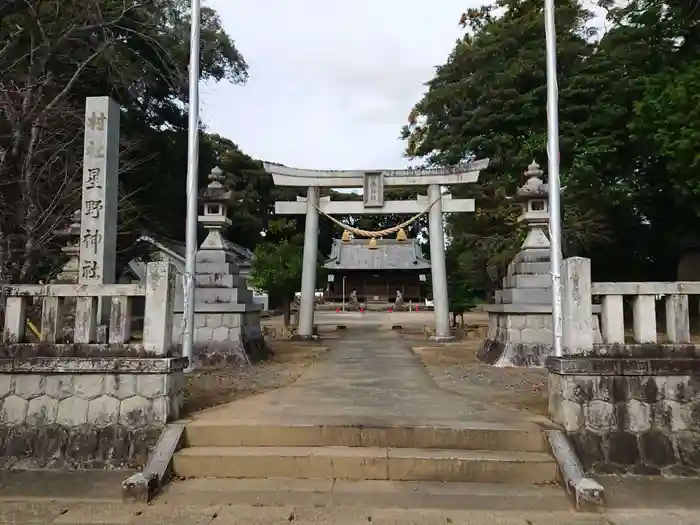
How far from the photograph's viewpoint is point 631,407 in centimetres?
471

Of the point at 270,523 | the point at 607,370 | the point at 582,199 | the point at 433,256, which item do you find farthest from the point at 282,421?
the point at 582,199

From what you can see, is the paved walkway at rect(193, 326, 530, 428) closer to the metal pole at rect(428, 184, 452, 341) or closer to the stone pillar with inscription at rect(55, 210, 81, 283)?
the stone pillar with inscription at rect(55, 210, 81, 283)

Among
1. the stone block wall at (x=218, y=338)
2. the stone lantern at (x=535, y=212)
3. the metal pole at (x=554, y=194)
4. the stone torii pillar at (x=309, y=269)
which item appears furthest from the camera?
the stone torii pillar at (x=309, y=269)

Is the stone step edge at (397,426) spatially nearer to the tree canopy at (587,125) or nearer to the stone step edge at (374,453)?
the stone step edge at (374,453)

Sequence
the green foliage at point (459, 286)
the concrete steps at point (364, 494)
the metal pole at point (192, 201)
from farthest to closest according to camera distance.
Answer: the green foliage at point (459, 286)
the metal pole at point (192, 201)
the concrete steps at point (364, 494)

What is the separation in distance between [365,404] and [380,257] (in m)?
35.5

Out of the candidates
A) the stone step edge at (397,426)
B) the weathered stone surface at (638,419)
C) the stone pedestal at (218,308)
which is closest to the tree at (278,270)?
the stone pedestal at (218,308)

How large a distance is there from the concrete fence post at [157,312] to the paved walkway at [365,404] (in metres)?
0.83

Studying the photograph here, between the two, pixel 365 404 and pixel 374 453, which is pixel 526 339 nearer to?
pixel 365 404

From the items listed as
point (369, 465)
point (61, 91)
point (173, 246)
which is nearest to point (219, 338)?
point (369, 465)

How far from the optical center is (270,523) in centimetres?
365

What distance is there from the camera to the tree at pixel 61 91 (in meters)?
10.3

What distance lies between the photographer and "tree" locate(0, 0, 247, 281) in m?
10.3

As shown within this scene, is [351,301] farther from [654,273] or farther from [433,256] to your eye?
[433,256]
